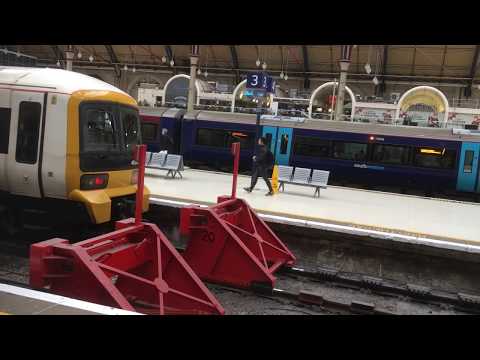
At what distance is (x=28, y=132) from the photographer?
726cm

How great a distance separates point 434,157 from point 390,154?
1.70 m

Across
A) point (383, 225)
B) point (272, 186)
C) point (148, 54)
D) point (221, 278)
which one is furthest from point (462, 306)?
point (148, 54)

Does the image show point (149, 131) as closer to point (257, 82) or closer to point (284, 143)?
point (284, 143)

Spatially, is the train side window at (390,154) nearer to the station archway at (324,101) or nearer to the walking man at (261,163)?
the walking man at (261,163)

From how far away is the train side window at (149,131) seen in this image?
23578 mm

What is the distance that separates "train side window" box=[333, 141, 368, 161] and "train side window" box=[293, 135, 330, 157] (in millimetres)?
408

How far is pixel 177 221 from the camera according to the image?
366 inches

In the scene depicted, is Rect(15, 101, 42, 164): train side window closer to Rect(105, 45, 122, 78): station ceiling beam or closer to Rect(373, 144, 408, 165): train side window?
Rect(373, 144, 408, 165): train side window

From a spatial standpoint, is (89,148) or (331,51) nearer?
(89,148)

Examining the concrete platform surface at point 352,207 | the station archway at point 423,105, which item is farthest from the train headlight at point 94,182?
the station archway at point 423,105

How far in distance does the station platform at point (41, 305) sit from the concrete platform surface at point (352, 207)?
5845mm

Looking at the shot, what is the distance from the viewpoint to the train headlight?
23.7ft
